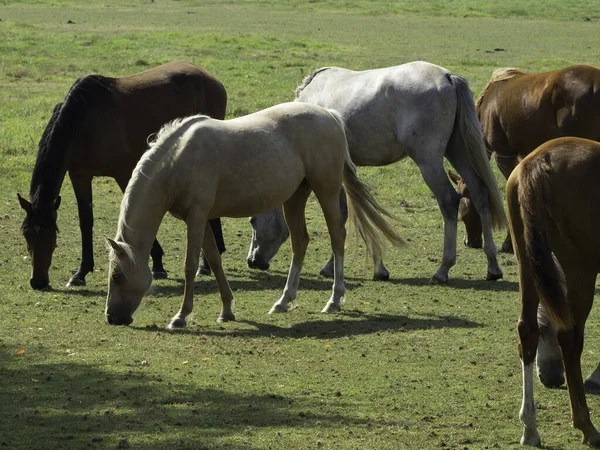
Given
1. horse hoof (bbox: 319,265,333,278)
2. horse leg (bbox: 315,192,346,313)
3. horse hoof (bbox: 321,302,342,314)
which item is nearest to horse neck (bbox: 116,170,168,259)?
horse leg (bbox: 315,192,346,313)

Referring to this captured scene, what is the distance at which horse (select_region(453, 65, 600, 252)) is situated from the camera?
11695mm

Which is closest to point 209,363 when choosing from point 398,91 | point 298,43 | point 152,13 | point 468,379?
point 468,379

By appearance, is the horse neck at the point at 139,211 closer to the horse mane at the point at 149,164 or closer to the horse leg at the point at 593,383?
the horse mane at the point at 149,164

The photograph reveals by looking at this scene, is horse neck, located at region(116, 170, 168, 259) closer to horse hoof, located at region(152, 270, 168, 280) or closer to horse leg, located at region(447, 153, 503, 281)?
horse hoof, located at region(152, 270, 168, 280)

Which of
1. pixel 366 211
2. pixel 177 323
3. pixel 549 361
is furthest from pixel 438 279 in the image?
pixel 549 361

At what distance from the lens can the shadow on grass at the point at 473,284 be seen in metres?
10.7

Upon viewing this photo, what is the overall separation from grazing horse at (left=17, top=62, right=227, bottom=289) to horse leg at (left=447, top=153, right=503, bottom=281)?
9.37 feet

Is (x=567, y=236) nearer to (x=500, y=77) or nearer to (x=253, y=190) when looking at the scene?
(x=253, y=190)

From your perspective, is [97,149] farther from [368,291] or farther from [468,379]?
[468,379]

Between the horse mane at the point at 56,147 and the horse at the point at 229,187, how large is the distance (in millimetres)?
1905

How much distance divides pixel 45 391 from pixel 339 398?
2.02 m

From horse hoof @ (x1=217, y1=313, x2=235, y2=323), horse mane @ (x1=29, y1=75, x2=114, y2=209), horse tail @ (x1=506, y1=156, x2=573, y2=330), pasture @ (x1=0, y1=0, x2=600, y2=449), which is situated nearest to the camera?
horse tail @ (x1=506, y1=156, x2=573, y2=330)

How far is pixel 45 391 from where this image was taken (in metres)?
7.14

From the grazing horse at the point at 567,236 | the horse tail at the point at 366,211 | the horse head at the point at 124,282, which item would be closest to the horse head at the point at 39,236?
the horse head at the point at 124,282
